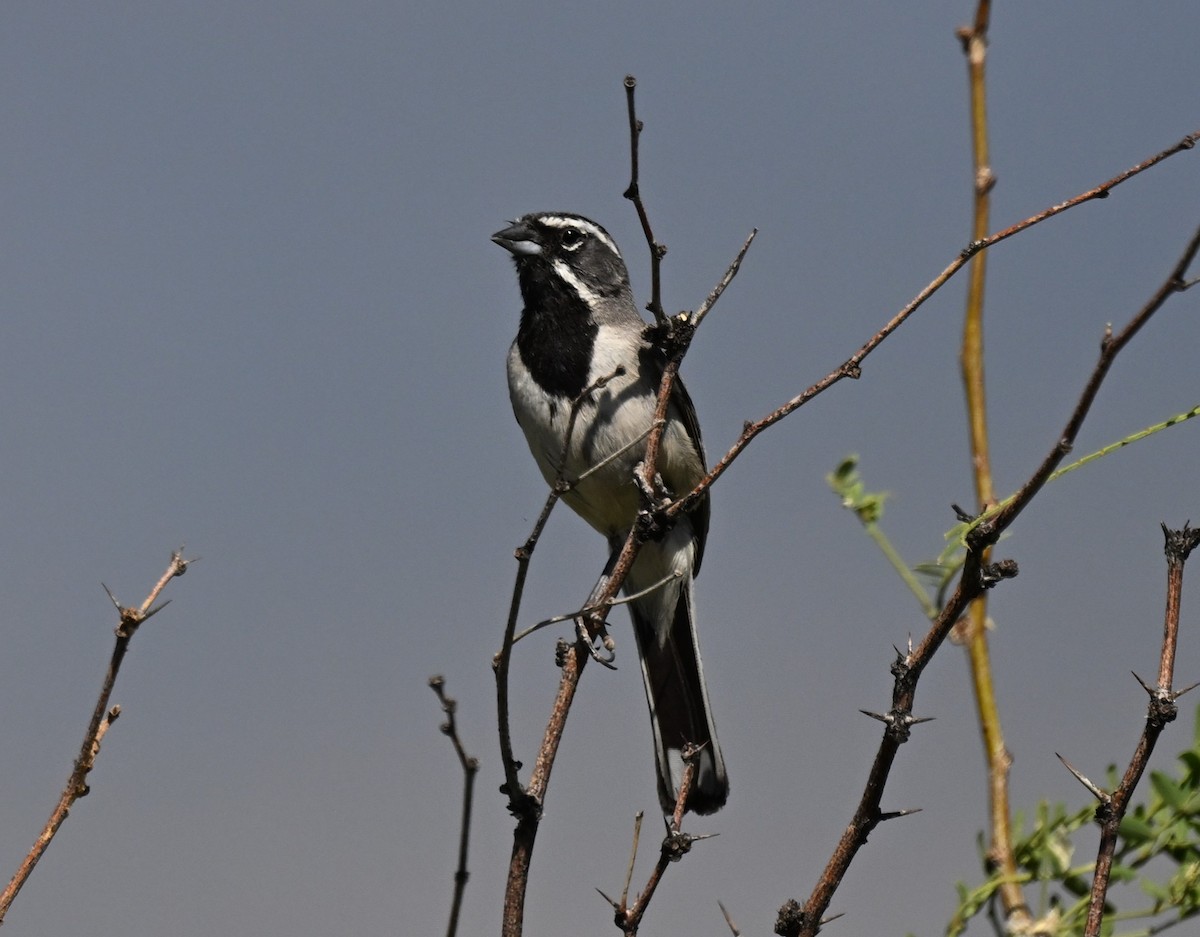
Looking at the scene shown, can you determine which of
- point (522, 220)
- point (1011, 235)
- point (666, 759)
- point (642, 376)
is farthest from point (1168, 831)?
point (522, 220)

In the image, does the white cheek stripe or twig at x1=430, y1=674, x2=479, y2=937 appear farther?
the white cheek stripe

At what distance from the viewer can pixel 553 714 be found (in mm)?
2863

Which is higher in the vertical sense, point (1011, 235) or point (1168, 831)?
point (1011, 235)

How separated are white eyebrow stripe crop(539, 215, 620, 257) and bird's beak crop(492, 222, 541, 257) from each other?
10 cm

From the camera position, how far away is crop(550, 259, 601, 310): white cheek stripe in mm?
5715

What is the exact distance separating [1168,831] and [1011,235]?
118 cm

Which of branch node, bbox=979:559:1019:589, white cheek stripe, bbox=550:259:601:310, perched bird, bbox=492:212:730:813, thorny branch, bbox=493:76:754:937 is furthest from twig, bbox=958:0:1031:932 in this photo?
white cheek stripe, bbox=550:259:601:310

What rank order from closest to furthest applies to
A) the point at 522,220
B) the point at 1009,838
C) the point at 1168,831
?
the point at 1009,838 → the point at 1168,831 → the point at 522,220

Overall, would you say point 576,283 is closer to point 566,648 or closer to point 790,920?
point 566,648

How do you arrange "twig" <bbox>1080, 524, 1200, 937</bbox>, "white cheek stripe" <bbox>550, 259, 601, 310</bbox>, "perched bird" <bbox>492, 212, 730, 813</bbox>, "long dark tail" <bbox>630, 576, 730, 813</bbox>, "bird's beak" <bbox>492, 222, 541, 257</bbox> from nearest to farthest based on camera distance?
"twig" <bbox>1080, 524, 1200, 937</bbox>
"long dark tail" <bbox>630, 576, 730, 813</bbox>
"perched bird" <bbox>492, 212, 730, 813</bbox>
"white cheek stripe" <bbox>550, 259, 601, 310</bbox>
"bird's beak" <bbox>492, 222, 541, 257</bbox>

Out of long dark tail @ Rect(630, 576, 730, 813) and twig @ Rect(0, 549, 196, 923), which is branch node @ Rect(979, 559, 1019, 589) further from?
long dark tail @ Rect(630, 576, 730, 813)

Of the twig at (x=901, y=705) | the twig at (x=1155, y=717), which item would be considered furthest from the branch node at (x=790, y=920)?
the twig at (x=1155, y=717)

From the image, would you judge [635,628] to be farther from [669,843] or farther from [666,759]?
[669,843]

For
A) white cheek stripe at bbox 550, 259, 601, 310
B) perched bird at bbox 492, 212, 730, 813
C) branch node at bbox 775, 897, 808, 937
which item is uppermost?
white cheek stripe at bbox 550, 259, 601, 310
